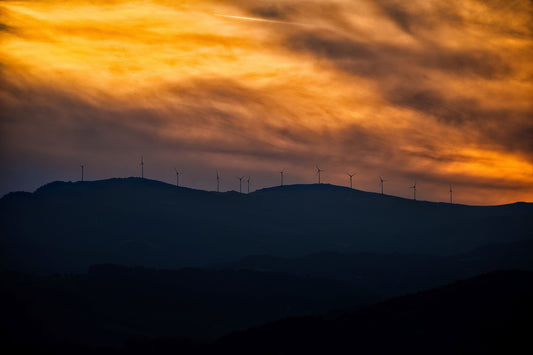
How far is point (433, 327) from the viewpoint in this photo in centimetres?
10781

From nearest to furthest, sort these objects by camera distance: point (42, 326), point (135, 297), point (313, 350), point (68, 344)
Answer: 1. point (313, 350)
2. point (68, 344)
3. point (42, 326)
4. point (135, 297)

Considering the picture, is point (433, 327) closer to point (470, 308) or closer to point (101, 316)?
point (470, 308)

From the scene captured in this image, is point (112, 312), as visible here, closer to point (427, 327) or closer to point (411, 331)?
point (411, 331)

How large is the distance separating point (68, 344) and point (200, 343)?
1098 inches

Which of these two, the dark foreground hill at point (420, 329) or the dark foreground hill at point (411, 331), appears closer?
the dark foreground hill at point (420, 329)

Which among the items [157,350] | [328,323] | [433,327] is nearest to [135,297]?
[157,350]

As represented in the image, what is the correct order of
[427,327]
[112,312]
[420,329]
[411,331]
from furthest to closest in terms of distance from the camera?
[112,312] < [427,327] < [420,329] < [411,331]

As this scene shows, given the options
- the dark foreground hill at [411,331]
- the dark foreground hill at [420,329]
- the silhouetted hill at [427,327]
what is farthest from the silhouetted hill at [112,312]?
the silhouetted hill at [427,327]

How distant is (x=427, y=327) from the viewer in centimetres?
10825

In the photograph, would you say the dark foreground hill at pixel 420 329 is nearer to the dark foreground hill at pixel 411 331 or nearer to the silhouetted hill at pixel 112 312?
the dark foreground hill at pixel 411 331

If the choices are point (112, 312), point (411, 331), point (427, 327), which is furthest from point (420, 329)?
point (112, 312)

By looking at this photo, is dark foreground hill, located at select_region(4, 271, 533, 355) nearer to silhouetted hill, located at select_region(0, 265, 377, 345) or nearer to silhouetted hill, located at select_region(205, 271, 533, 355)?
silhouetted hill, located at select_region(205, 271, 533, 355)

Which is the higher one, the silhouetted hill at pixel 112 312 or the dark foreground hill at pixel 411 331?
the dark foreground hill at pixel 411 331

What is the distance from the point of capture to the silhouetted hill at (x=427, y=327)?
9894 cm
